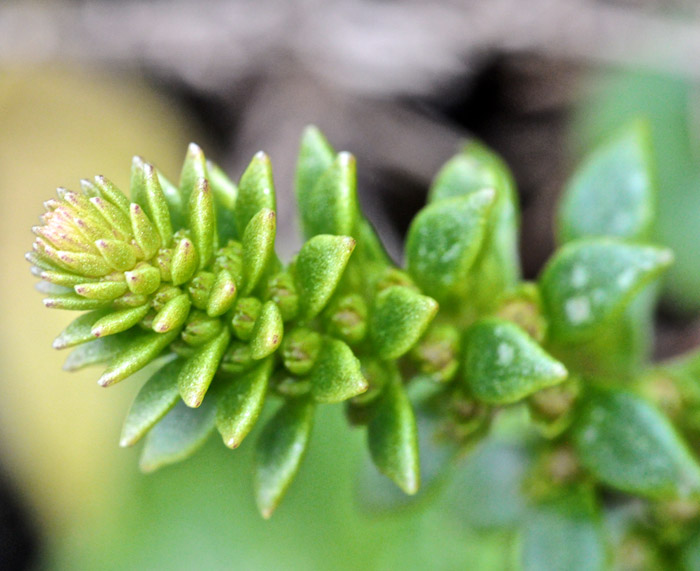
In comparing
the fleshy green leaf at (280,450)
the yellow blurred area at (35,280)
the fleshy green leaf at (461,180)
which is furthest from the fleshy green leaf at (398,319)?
the yellow blurred area at (35,280)

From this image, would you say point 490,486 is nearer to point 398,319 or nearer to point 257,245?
point 398,319

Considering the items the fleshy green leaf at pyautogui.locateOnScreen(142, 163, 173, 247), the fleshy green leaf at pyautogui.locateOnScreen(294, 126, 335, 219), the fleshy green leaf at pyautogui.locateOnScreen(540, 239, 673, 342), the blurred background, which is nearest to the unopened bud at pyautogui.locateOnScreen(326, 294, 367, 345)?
the fleshy green leaf at pyautogui.locateOnScreen(294, 126, 335, 219)

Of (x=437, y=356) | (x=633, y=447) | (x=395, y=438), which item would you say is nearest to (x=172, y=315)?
(x=395, y=438)

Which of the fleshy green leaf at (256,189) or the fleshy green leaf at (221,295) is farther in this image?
the fleshy green leaf at (256,189)

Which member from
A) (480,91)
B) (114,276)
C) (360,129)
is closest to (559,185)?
(480,91)

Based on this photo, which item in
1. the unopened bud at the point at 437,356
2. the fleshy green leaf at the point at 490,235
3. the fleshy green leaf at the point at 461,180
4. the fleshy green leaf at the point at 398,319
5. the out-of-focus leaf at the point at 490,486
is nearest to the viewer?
the fleshy green leaf at the point at 398,319

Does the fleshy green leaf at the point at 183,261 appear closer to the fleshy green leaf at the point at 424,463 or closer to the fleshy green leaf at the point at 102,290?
the fleshy green leaf at the point at 102,290

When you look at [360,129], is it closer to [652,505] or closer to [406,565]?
[406,565]
